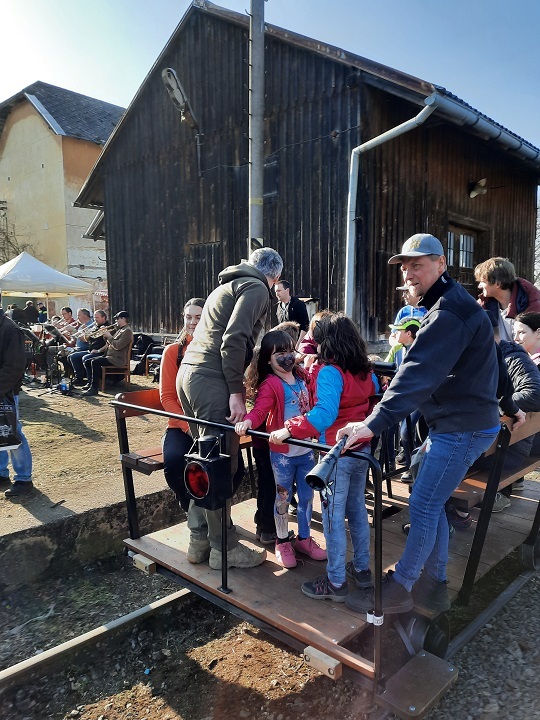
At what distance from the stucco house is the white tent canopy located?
9.15 m

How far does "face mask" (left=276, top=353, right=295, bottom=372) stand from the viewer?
300cm

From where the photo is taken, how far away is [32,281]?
11867 millimetres

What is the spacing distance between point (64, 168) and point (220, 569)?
74.0ft

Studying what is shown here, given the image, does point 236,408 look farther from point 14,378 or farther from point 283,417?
point 14,378

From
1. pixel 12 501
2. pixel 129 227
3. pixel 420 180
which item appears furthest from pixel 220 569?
pixel 129 227

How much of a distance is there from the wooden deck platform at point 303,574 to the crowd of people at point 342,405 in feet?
0.27

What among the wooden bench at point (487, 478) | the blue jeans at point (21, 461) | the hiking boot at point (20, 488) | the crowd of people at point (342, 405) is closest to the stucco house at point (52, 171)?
the blue jeans at point (21, 461)

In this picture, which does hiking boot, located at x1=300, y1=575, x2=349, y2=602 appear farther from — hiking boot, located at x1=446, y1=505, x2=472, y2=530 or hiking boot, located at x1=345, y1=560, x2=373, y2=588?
hiking boot, located at x1=446, y1=505, x2=472, y2=530

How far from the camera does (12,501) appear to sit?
437 centimetres

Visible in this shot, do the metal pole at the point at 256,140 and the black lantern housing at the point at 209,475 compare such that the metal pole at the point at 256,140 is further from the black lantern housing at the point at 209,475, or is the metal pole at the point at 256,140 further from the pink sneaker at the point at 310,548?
the black lantern housing at the point at 209,475

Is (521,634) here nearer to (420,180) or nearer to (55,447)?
(55,447)

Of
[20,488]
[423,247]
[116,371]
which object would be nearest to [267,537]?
[423,247]

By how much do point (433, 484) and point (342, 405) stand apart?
587 millimetres

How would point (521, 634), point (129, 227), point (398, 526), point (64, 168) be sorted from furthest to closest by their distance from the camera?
1. point (64, 168)
2. point (129, 227)
3. point (398, 526)
4. point (521, 634)
